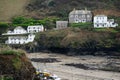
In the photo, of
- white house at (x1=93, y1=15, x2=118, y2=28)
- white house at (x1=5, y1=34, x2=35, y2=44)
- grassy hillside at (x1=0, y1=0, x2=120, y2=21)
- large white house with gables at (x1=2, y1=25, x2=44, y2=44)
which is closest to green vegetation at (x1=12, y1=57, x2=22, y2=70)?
large white house with gables at (x1=2, y1=25, x2=44, y2=44)

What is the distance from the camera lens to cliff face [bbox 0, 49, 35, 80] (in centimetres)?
2503

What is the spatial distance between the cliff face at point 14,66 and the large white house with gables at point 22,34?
62374mm

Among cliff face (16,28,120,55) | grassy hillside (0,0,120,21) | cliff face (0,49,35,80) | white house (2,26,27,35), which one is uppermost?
grassy hillside (0,0,120,21)

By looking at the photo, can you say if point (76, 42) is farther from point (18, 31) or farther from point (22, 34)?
point (18, 31)

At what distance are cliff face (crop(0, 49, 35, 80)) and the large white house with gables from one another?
62.4m

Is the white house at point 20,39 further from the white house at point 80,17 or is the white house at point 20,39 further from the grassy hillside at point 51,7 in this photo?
the grassy hillside at point 51,7

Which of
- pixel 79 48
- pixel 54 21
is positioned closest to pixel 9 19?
pixel 54 21

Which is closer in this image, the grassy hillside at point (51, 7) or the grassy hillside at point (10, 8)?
the grassy hillside at point (51, 7)

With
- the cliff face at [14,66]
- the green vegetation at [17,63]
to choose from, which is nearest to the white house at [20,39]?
the cliff face at [14,66]

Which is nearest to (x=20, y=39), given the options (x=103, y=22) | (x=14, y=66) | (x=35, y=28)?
(x=35, y=28)

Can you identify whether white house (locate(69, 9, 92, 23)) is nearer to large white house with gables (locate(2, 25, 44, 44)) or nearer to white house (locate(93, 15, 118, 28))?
white house (locate(93, 15, 118, 28))

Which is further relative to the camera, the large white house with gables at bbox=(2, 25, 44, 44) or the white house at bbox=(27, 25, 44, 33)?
the white house at bbox=(27, 25, 44, 33)

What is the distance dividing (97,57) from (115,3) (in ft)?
144

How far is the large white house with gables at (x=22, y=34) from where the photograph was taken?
90019mm
